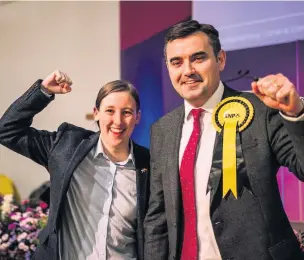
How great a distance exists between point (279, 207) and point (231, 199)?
14cm

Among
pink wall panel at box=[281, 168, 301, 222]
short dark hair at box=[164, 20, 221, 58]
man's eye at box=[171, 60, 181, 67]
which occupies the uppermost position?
short dark hair at box=[164, 20, 221, 58]

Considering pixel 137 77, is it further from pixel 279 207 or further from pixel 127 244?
pixel 279 207

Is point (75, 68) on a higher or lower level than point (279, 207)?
higher

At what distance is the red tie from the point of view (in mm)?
1396

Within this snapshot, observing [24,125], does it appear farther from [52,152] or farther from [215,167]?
[215,167]

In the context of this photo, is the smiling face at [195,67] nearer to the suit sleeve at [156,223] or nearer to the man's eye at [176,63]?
the man's eye at [176,63]

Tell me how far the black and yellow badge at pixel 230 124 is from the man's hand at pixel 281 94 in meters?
0.20

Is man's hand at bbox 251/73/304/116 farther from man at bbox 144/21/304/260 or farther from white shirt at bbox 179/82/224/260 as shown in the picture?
white shirt at bbox 179/82/224/260

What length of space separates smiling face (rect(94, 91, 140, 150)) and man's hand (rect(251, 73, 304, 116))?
2.10 ft

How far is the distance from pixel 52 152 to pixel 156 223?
0.48 meters

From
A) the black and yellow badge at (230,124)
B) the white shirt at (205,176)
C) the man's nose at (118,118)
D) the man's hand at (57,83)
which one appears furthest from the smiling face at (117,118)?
the black and yellow badge at (230,124)

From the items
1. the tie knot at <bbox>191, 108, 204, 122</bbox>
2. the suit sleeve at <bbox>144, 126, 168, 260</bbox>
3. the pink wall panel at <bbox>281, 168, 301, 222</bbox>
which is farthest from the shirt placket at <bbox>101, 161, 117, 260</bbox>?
the pink wall panel at <bbox>281, 168, 301, 222</bbox>

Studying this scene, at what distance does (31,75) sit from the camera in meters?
3.99

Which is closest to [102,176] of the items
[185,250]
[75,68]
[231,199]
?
[185,250]
